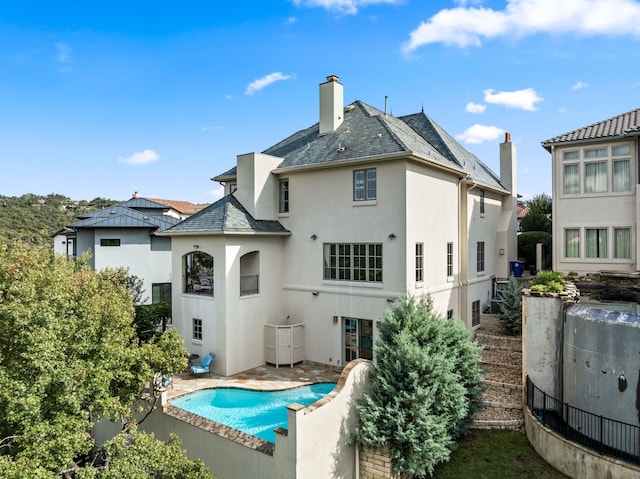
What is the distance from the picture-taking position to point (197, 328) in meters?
18.4

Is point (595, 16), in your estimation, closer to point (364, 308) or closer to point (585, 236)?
point (585, 236)

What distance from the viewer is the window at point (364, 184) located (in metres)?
17.2

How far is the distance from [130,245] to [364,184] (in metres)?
19.6

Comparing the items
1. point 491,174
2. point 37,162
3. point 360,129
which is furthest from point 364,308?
point 37,162

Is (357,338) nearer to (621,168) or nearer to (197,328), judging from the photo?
(197,328)

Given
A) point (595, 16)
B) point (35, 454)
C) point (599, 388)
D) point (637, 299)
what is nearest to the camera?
point (35, 454)

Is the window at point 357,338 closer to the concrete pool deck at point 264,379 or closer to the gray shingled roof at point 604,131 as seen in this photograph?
the concrete pool deck at point 264,379

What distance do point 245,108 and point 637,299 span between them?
20336mm

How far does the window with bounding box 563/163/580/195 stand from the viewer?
19.6 meters

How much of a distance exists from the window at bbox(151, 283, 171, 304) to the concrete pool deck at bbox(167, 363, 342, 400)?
14.4 meters

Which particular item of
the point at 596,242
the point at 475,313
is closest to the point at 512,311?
the point at 475,313

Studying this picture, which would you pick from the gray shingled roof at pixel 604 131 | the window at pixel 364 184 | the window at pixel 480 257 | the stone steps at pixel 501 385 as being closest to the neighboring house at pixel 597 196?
the gray shingled roof at pixel 604 131

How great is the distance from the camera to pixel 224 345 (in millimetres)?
17094

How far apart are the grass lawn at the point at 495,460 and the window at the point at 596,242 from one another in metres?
11.3
